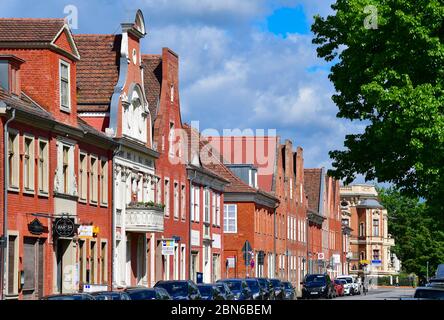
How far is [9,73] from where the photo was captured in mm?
37000

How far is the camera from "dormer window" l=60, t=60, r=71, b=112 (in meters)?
42.1

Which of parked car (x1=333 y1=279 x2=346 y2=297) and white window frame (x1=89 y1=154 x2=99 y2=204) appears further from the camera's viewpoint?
parked car (x1=333 y1=279 x2=346 y2=297)

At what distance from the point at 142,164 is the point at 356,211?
10204 centimetres

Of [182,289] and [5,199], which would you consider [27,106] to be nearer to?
[5,199]

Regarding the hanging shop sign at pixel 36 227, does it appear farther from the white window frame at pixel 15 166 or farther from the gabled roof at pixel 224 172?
the gabled roof at pixel 224 172

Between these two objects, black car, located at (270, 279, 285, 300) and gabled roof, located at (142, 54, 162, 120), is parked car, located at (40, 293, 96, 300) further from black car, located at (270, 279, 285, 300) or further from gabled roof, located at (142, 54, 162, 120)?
gabled roof, located at (142, 54, 162, 120)

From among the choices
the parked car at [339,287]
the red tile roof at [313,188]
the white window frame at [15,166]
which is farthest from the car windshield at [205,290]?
the red tile roof at [313,188]

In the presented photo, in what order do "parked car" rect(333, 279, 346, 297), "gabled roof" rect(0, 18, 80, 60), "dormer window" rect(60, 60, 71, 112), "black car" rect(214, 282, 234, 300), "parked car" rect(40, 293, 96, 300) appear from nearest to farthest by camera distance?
"parked car" rect(40, 293, 96, 300) < "black car" rect(214, 282, 234, 300) < "gabled roof" rect(0, 18, 80, 60) < "dormer window" rect(60, 60, 71, 112) < "parked car" rect(333, 279, 346, 297)

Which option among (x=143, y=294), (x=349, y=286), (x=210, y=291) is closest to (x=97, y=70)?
(x=210, y=291)

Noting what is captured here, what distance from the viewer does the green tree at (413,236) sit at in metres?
138

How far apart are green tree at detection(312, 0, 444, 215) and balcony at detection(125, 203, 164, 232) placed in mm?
14584

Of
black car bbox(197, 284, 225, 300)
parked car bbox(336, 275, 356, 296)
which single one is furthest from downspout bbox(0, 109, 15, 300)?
parked car bbox(336, 275, 356, 296)
